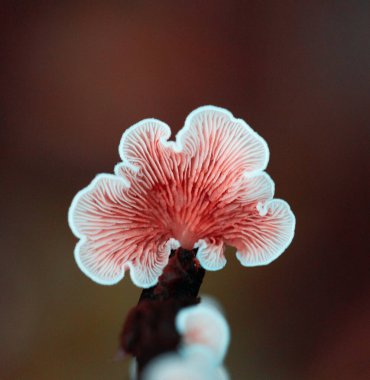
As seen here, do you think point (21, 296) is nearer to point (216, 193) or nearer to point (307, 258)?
point (307, 258)

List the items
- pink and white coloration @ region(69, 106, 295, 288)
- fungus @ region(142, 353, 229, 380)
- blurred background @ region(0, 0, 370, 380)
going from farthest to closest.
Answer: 1. blurred background @ region(0, 0, 370, 380)
2. pink and white coloration @ region(69, 106, 295, 288)
3. fungus @ region(142, 353, 229, 380)

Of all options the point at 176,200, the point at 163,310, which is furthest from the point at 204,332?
the point at 176,200

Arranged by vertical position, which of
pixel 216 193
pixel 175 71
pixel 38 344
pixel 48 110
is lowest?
pixel 38 344

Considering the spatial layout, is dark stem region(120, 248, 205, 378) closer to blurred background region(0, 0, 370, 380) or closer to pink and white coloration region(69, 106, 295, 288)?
pink and white coloration region(69, 106, 295, 288)

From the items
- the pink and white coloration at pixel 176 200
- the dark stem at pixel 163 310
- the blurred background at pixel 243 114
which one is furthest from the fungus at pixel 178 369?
the blurred background at pixel 243 114

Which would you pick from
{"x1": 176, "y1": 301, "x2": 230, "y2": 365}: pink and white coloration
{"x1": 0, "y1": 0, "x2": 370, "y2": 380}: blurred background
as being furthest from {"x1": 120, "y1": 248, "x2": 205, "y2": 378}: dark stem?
{"x1": 0, "y1": 0, "x2": 370, "y2": 380}: blurred background

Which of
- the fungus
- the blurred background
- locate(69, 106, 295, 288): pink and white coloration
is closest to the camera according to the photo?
the fungus

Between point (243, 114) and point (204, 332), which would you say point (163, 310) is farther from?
point (243, 114)

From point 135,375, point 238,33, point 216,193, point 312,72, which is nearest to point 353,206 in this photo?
point 312,72
